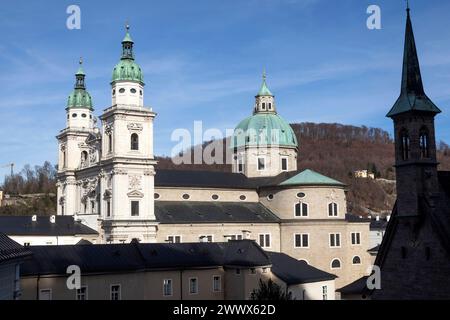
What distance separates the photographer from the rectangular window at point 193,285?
41.3 metres

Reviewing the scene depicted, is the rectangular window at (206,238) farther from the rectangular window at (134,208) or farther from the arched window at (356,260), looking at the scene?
the arched window at (356,260)

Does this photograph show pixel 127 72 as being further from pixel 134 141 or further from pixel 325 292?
pixel 325 292

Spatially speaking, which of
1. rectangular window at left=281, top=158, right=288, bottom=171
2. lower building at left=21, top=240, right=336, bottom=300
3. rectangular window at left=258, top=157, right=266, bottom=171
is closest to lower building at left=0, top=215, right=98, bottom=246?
lower building at left=21, top=240, right=336, bottom=300

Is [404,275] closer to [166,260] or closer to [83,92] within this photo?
[166,260]

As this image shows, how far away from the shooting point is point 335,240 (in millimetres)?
65688

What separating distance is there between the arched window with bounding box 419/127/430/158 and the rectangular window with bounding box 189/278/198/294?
1962 cm

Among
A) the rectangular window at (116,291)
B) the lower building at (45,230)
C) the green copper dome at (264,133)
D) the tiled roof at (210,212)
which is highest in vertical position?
the green copper dome at (264,133)

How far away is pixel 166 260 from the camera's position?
41.2 metres

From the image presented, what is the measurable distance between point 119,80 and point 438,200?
42835 millimetres

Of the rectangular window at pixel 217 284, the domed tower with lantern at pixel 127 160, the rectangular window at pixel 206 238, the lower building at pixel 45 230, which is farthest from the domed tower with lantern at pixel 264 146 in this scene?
the rectangular window at pixel 217 284

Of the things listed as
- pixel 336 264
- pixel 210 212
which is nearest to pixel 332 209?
pixel 336 264

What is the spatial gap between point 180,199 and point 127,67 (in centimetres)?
1624

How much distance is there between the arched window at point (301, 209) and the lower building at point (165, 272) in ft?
66.3
